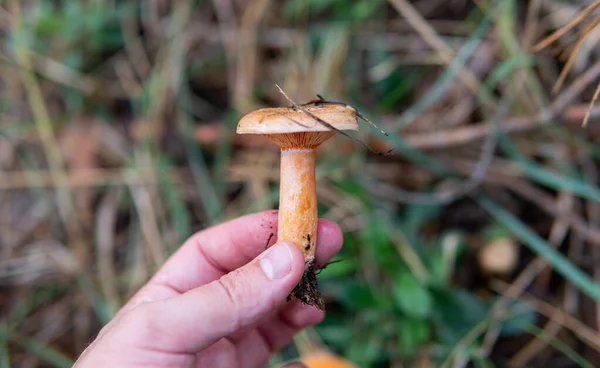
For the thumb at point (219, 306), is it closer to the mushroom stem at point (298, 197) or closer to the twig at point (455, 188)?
the mushroom stem at point (298, 197)

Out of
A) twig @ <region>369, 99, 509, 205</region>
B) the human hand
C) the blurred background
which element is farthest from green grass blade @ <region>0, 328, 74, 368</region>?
twig @ <region>369, 99, 509, 205</region>

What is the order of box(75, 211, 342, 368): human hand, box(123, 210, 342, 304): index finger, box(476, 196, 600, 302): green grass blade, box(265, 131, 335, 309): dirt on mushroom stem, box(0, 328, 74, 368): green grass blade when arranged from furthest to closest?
box(0, 328, 74, 368): green grass blade → box(476, 196, 600, 302): green grass blade → box(123, 210, 342, 304): index finger → box(265, 131, 335, 309): dirt on mushroom stem → box(75, 211, 342, 368): human hand

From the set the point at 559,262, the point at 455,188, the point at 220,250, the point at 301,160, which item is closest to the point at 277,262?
the point at 301,160

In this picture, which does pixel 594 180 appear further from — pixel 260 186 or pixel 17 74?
pixel 17 74

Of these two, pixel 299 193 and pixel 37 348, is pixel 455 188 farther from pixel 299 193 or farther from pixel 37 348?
pixel 37 348

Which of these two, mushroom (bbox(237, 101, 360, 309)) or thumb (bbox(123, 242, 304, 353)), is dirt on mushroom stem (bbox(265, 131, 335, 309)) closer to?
mushroom (bbox(237, 101, 360, 309))

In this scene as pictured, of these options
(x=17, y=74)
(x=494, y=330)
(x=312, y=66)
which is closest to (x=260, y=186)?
(x=312, y=66)
